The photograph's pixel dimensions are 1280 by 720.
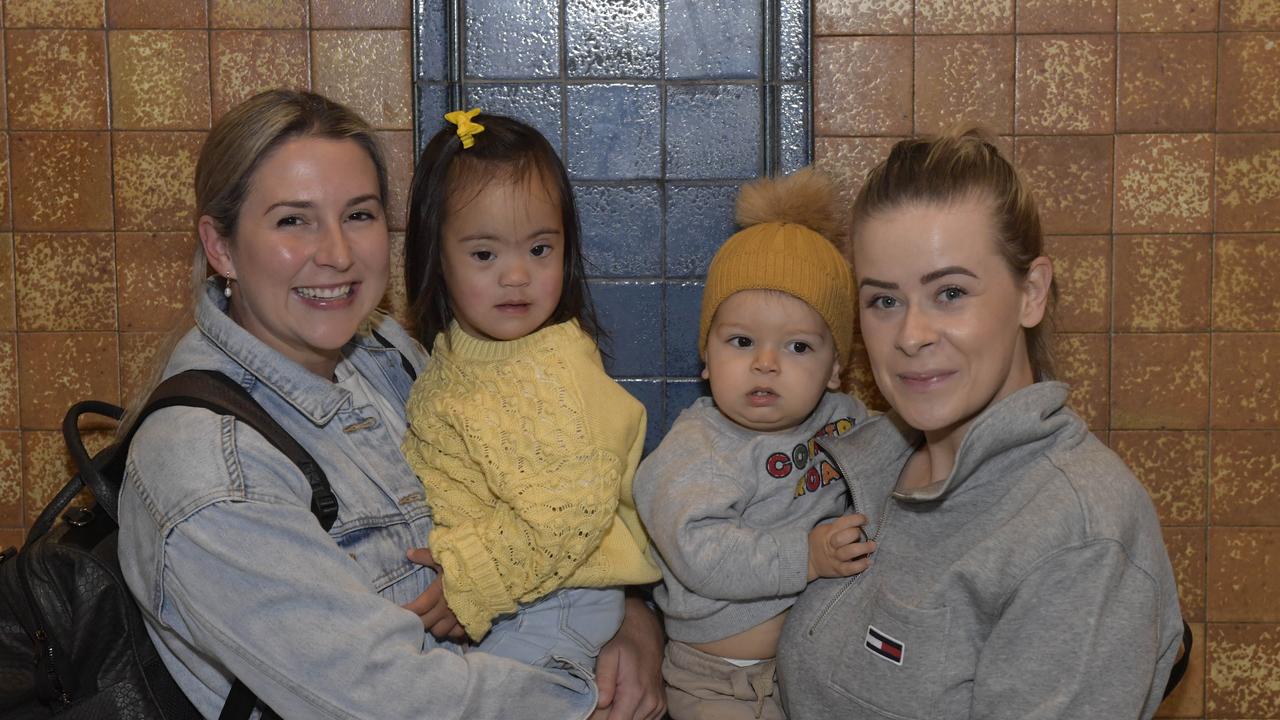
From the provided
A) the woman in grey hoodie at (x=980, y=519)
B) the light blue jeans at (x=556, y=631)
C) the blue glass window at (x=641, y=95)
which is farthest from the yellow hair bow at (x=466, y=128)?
the light blue jeans at (x=556, y=631)

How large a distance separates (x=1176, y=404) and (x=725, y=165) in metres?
1.28

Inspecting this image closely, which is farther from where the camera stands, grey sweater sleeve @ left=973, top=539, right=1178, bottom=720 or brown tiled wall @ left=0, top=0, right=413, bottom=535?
brown tiled wall @ left=0, top=0, right=413, bottom=535

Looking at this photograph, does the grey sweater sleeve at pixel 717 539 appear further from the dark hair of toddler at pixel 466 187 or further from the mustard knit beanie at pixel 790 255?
the dark hair of toddler at pixel 466 187

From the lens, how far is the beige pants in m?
2.19

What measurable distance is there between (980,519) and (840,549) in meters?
0.32

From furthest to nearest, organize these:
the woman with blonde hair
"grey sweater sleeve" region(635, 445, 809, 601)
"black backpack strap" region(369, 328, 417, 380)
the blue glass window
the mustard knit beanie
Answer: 1. the blue glass window
2. "black backpack strap" region(369, 328, 417, 380)
3. the mustard knit beanie
4. "grey sweater sleeve" region(635, 445, 809, 601)
5. the woman with blonde hair

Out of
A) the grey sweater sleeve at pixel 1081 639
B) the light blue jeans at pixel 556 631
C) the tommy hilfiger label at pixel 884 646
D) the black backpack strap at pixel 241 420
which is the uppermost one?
the black backpack strap at pixel 241 420

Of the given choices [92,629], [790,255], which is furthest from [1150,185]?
[92,629]

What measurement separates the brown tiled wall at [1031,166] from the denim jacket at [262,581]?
0.94m

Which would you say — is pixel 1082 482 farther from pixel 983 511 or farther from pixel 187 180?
pixel 187 180

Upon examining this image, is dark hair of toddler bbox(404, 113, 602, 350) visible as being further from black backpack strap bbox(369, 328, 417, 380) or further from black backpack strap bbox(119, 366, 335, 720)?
black backpack strap bbox(119, 366, 335, 720)

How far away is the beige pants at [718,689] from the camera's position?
2.19 metres

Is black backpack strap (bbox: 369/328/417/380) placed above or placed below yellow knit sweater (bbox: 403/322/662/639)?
above

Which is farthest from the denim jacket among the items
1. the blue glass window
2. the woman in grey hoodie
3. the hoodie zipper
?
the blue glass window
